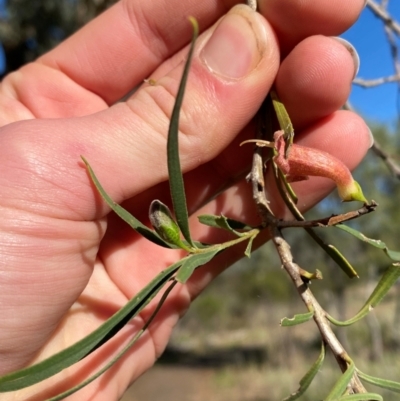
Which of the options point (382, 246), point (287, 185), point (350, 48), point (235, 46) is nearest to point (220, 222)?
point (287, 185)

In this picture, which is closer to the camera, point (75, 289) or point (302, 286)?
point (302, 286)

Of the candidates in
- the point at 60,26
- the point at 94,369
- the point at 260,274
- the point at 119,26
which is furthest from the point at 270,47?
the point at 260,274

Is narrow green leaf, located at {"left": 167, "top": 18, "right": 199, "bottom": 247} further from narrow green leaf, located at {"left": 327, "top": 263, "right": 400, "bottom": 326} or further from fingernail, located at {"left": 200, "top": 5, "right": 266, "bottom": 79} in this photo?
fingernail, located at {"left": 200, "top": 5, "right": 266, "bottom": 79}

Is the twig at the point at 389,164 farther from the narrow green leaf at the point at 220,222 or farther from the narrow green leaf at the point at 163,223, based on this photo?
the narrow green leaf at the point at 163,223

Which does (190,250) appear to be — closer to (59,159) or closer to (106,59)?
(59,159)

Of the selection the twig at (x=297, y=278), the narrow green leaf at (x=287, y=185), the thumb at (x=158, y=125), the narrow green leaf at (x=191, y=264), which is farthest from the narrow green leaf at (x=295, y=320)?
the thumb at (x=158, y=125)

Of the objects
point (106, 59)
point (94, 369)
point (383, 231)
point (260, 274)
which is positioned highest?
point (106, 59)

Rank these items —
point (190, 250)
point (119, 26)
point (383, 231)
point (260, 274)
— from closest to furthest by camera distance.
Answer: point (190, 250), point (119, 26), point (383, 231), point (260, 274)

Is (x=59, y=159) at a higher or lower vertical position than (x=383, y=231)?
higher
